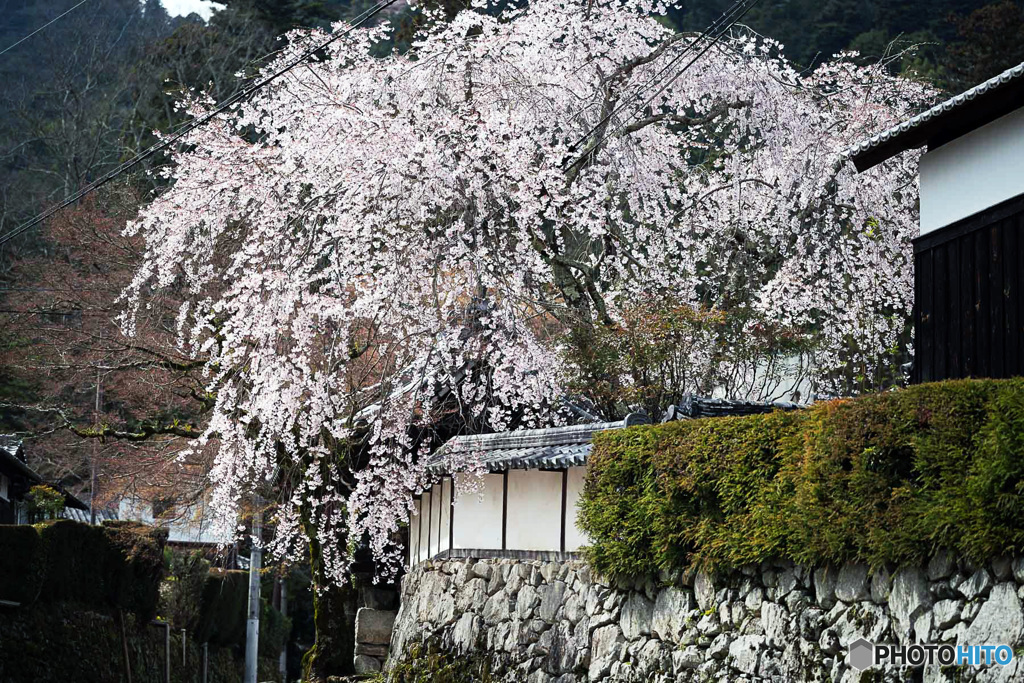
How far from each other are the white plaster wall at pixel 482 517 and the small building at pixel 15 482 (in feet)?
29.0

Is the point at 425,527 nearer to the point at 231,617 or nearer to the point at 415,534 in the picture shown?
the point at 415,534

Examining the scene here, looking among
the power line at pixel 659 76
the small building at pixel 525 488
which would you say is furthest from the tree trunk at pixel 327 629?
the power line at pixel 659 76

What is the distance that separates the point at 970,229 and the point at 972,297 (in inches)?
21.6

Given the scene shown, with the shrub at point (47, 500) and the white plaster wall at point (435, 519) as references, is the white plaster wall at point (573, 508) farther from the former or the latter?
the shrub at point (47, 500)

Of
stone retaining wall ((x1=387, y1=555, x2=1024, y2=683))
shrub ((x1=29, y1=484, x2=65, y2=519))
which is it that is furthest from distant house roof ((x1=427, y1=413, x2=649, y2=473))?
shrub ((x1=29, y1=484, x2=65, y2=519))

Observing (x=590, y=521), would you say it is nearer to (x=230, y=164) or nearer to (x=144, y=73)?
(x=230, y=164)

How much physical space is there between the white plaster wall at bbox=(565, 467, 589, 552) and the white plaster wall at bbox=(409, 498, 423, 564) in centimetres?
512

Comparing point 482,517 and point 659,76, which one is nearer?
point 482,517

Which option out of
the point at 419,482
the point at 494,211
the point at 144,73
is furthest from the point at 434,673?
the point at 144,73

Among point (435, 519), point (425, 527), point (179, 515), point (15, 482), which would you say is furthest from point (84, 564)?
point (435, 519)

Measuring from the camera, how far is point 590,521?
337 inches

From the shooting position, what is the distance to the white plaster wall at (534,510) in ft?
32.9

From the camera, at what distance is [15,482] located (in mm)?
21453

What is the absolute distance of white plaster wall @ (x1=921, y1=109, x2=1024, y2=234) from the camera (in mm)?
7949
